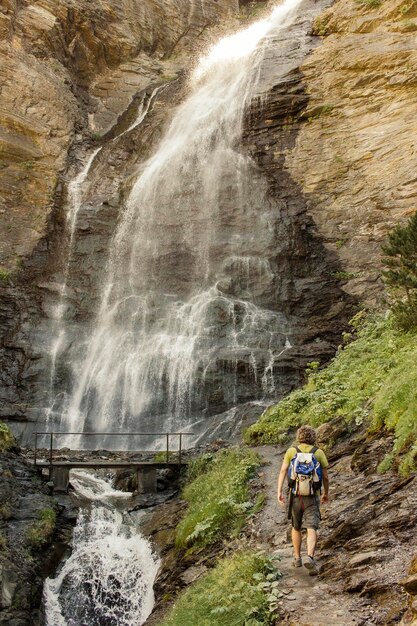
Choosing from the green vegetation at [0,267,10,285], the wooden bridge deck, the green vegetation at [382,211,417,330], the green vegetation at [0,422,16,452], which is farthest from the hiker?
the green vegetation at [0,267,10,285]

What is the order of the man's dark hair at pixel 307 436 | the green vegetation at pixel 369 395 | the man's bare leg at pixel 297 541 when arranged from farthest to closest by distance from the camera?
the green vegetation at pixel 369 395, the man's dark hair at pixel 307 436, the man's bare leg at pixel 297 541

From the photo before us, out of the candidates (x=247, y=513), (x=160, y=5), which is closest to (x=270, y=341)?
(x=247, y=513)

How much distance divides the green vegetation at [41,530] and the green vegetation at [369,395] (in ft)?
16.1

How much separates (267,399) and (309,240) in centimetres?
805

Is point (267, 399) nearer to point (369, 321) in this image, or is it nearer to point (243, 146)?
point (369, 321)

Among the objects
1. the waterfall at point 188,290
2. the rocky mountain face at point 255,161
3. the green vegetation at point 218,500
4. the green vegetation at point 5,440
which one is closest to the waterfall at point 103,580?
the green vegetation at point 218,500

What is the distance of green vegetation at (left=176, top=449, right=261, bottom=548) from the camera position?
29.6ft

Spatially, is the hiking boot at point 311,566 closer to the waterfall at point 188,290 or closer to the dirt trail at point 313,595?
the dirt trail at point 313,595

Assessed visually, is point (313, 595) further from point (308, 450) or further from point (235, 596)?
point (308, 450)

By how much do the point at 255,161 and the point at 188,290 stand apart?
7948 millimetres

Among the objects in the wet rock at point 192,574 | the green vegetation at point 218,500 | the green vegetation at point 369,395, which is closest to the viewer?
the green vegetation at point 369,395

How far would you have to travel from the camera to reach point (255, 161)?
26.6 m

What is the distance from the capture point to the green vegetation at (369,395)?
7.78 m

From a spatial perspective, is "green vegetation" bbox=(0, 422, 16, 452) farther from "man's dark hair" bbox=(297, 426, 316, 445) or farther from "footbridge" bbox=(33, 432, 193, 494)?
"man's dark hair" bbox=(297, 426, 316, 445)
